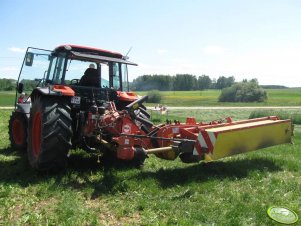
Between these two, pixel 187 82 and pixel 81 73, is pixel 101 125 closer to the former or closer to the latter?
pixel 81 73

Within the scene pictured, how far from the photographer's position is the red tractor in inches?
226

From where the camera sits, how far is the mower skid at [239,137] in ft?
18.8

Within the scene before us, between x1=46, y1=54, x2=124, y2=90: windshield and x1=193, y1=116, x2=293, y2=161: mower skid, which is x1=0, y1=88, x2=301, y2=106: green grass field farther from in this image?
x1=193, y1=116, x2=293, y2=161: mower skid

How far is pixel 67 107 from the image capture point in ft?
19.9

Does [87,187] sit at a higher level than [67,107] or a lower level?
lower

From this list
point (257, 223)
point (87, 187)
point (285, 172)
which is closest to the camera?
point (257, 223)

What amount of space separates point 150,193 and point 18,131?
4663mm

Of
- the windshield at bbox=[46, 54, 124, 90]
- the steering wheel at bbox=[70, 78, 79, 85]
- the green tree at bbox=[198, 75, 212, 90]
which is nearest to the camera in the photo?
the windshield at bbox=[46, 54, 124, 90]

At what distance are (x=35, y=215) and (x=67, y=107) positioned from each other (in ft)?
7.06

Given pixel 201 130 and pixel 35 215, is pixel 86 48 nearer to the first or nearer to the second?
pixel 201 130

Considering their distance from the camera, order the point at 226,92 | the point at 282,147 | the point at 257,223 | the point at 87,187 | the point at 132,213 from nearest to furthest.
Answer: the point at 257,223 → the point at 132,213 → the point at 87,187 → the point at 282,147 → the point at 226,92

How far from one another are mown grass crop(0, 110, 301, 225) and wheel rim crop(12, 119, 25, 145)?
125 centimetres

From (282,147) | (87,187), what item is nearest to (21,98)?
(87,187)

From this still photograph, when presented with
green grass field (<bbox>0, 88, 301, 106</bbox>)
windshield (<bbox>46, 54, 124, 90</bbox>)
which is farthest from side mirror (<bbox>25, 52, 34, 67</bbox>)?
green grass field (<bbox>0, 88, 301, 106</bbox>)
